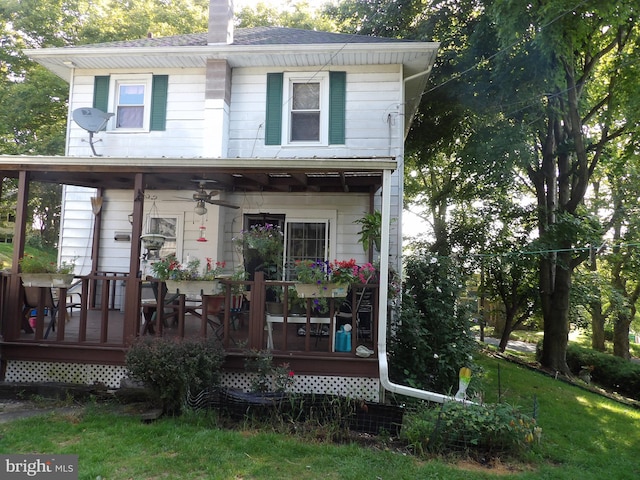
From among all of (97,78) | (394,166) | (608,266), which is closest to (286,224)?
(394,166)

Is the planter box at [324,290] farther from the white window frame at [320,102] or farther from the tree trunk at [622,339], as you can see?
the tree trunk at [622,339]

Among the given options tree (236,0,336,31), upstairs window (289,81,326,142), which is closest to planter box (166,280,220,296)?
upstairs window (289,81,326,142)

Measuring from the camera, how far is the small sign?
339cm

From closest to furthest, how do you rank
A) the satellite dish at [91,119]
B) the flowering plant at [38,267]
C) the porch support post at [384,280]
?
the porch support post at [384,280] → the flowering plant at [38,267] → the satellite dish at [91,119]

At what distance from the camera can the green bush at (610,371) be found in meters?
12.0

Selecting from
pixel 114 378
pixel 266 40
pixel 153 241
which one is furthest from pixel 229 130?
pixel 114 378

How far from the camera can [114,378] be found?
5.34 metres

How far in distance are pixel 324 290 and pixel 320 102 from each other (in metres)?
4.24

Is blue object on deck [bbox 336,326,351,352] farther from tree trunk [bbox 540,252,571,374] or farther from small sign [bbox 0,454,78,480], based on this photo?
tree trunk [bbox 540,252,571,374]

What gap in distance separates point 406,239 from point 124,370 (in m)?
14.1

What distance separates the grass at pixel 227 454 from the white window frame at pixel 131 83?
5.24m

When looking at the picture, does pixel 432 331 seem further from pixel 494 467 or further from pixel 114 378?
pixel 114 378

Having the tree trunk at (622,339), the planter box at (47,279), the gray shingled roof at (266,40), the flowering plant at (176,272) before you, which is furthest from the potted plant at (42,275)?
the tree trunk at (622,339)

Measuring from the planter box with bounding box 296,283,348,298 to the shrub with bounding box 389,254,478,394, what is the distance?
1204 millimetres
